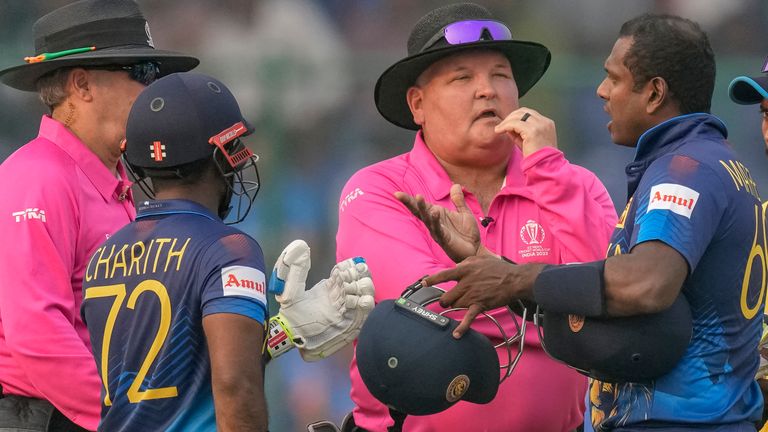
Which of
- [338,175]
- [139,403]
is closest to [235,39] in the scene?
[338,175]

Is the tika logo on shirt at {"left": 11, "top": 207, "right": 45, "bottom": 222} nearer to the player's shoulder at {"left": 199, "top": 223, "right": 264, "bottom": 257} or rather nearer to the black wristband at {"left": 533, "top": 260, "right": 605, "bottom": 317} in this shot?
the player's shoulder at {"left": 199, "top": 223, "right": 264, "bottom": 257}

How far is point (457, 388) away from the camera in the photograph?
3418 millimetres

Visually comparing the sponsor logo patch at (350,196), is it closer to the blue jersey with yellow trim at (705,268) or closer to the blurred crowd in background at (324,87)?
the blue jersey with yellow trim at (705,268)

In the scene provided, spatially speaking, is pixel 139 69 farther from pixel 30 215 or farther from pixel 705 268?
pixel 705 268

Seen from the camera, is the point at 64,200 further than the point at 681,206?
Result: Yes

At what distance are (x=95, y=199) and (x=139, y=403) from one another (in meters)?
1.17

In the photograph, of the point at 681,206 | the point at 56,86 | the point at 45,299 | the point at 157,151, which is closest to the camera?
the point at 681,206

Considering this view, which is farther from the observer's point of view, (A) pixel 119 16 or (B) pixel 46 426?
(A) pixel 119 16

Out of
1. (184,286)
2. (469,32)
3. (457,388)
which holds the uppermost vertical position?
(469,32)

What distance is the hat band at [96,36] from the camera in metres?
4.44

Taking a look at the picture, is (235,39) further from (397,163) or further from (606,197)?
(606,197)

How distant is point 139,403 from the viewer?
3.23 metres

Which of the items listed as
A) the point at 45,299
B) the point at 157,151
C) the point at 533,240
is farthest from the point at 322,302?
the point at 45,299

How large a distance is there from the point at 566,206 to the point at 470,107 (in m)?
0.52
